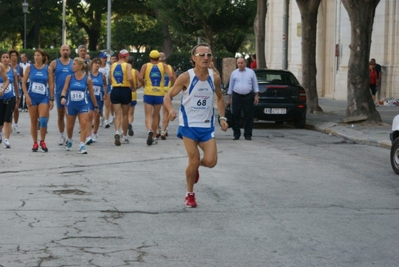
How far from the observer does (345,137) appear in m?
20.7

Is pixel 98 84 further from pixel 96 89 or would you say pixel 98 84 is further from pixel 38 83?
pixel 38 83

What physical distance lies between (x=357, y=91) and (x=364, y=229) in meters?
14.2

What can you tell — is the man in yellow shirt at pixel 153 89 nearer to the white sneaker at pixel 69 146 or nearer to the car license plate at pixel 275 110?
the white sneaker at pixel 69 146

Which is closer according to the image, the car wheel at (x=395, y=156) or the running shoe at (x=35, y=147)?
the car wheel at (x=395, y=156)

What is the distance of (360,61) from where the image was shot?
22.7m

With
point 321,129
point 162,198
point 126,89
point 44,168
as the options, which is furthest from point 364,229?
point 321,129

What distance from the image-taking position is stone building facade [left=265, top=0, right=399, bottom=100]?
3409cm

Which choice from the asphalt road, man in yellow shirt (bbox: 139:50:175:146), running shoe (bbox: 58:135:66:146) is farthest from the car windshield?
running shoe (bbox: 58:135:66:146)

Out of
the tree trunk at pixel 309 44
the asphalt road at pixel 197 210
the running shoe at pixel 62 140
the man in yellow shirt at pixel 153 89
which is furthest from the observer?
the tree trunk at pixel 309 44

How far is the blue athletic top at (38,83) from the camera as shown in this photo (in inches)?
624

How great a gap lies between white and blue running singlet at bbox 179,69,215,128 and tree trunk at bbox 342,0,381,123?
42.3 ft

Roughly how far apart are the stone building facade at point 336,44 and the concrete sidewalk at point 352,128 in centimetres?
531

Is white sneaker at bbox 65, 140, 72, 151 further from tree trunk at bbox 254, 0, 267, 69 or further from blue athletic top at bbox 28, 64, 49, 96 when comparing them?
tree trunk at bbox 254, 0, 267, 69

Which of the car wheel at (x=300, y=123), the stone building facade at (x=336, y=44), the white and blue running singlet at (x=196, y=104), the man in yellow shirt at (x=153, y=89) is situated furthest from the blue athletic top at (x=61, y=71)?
the stone building facade at (x=336, y=44)
